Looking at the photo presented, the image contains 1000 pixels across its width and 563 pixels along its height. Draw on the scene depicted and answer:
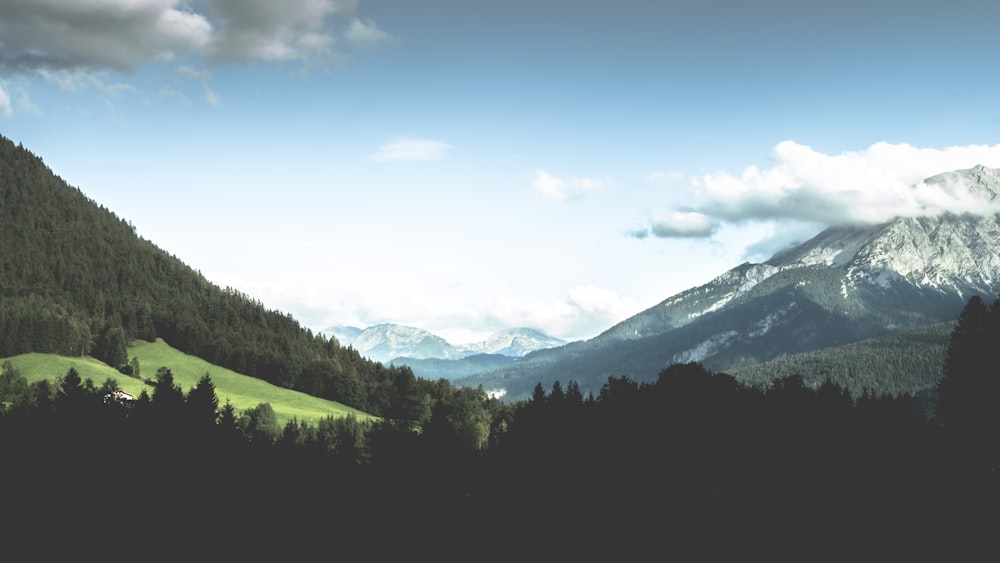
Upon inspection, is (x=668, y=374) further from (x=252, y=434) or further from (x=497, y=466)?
(x=252, y=434)

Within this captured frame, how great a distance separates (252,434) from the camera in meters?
125

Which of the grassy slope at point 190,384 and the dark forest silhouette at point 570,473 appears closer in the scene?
the dark forest silhouette at point 570,473

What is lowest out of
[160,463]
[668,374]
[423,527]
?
[423,527]

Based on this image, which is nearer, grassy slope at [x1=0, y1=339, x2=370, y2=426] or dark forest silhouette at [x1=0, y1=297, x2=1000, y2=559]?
dark forest silhouette at [x1=0, y1=297, x2=1000, y2=559]

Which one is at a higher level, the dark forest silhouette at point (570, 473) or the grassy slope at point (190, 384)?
the grassy slope at point (190, 384)

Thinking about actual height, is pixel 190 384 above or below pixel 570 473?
above

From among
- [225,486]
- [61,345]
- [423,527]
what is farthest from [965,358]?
[61,345]

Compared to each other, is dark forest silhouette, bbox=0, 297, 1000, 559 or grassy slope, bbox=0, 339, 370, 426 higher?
grassy slope, bbox=0, 339, 370, 426

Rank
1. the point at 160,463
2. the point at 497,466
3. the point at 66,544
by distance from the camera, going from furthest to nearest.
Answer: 1. the point at 497,466
2. the point at 160,463
3. the point at 66,544

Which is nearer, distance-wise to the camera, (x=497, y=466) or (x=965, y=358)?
(x=965, y=358)

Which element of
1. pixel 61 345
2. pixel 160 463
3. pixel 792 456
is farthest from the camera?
pixel 61 345

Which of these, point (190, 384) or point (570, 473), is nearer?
point (570, 473)

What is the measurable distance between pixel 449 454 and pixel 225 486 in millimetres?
47692

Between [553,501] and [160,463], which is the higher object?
[160,463]
